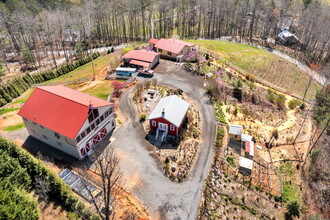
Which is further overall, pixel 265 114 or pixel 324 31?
pixel 324 31

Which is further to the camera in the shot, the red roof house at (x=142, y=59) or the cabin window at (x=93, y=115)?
the red roof house at (x=142, y=59)

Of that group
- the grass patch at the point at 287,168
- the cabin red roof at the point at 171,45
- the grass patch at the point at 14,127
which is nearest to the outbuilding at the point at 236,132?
the grass patch at the point at 287,168

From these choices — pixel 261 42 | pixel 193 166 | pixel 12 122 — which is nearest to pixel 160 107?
pixel 193 166

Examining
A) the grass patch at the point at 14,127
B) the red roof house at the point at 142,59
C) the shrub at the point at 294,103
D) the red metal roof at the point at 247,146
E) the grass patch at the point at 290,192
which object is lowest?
the grass patch at the point at 290,192

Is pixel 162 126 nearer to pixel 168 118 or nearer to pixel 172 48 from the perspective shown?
pixel 168 118

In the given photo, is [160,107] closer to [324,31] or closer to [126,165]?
[126,165]

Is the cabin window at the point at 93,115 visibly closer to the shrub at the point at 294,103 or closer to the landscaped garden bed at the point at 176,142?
the landscaped garden bed at the point at 176,142

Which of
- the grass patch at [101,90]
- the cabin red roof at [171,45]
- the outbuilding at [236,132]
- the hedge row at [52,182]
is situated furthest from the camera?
the cabin red roof at [171,45]
